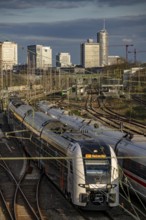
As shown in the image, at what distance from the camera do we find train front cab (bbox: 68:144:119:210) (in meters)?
17.4

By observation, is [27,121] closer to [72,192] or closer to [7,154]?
[7,154]

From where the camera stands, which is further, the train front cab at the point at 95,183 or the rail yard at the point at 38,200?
the rail yard at the point at 38,200

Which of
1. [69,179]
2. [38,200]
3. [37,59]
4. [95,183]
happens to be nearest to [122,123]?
[38,200]

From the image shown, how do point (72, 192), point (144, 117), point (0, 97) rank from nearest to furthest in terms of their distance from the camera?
point (72, 192)
point (144, 117)
point (0, 97)

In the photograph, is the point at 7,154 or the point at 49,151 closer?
the point at 49,151

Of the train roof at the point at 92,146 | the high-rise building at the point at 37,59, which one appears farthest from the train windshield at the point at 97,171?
the high-rise building at the point at 37,59

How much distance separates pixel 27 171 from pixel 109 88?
69.5 metres

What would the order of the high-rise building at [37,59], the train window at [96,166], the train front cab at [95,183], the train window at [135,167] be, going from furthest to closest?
the high-rise building at [37,59]
the train window at [135,167]
the train window at [96,166]
the train front cab at [95,183]

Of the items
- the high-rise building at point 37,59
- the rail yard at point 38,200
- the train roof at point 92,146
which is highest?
the high-rise building at point 37,59

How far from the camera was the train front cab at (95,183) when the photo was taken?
1738 cm

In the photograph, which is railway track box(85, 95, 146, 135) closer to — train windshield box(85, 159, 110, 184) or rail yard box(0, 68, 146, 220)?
rail yard box(0, 68, 146, 220)

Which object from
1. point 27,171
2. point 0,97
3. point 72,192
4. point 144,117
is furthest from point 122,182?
point 0,97

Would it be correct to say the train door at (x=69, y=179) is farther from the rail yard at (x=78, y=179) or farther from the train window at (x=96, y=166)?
the train window at (x=96, y=166)

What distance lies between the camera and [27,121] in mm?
32125
